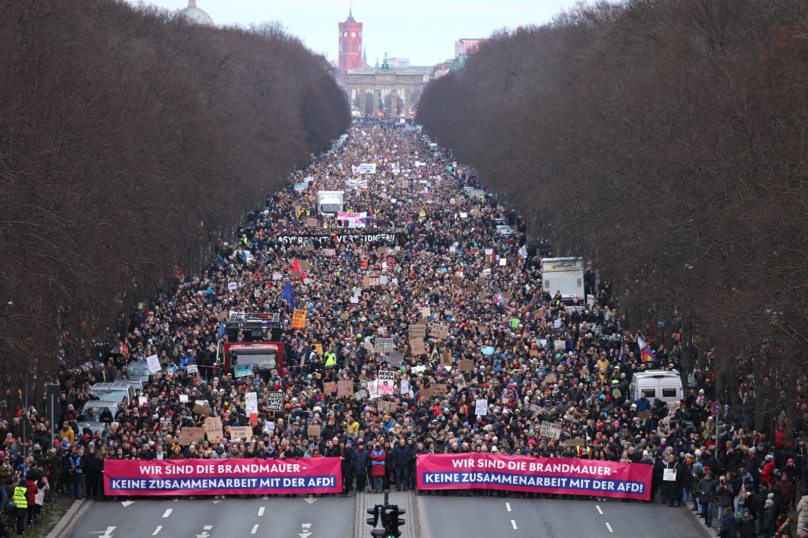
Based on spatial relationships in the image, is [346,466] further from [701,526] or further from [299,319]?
[299,319]

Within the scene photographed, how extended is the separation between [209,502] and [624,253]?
18.7m

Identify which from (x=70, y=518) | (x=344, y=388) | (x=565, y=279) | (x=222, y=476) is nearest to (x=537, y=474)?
(x=222, y=476)

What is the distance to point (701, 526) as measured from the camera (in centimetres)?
2709

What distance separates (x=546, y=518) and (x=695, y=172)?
1577 cm

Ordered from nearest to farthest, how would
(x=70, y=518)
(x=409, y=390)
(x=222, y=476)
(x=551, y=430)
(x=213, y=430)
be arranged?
(x=70, y=518) < (x=222, y=476) < (x=213, y=430) < (x=551, y=430) < (x=409, y=390)

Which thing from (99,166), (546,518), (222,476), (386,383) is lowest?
(546,518)

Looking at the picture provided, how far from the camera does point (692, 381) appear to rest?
38.9m

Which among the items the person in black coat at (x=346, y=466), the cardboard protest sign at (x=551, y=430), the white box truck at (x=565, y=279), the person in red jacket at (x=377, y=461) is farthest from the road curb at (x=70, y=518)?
the white box truck at (x=565, y=279)

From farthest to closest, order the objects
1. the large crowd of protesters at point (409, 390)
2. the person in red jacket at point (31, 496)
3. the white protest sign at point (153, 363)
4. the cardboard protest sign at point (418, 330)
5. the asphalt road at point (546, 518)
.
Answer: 1. the cardboard protest sign at point (418, 330)
2. the white protest sign at point (153, 363)
3. the large crowd of protesters at point (409, 390)
4. the asphalt road at point (546, 518)
5. the person in red jacket at point (31, 496)

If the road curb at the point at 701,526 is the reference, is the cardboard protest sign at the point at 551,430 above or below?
above

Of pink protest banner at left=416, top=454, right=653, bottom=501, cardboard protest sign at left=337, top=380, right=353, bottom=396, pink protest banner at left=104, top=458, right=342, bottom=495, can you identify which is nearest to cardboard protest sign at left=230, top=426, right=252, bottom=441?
pink protest banner at left=104, top=458, right=342, bottom=495

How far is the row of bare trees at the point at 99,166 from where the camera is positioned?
3155 centimetres

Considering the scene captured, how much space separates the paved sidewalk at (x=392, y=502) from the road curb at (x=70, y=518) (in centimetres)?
522

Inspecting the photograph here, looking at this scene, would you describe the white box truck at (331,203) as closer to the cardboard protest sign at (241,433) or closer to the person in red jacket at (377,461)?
the cardboard protest sign at (241,433)
